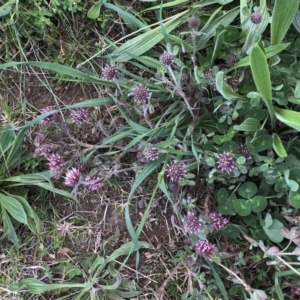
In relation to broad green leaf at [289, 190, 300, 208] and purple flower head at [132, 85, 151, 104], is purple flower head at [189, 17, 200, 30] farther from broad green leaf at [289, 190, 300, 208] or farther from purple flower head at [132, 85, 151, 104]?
broad green leaf at [289, 190, 300, 208]

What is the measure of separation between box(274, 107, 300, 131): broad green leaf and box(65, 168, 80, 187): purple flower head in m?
0.61

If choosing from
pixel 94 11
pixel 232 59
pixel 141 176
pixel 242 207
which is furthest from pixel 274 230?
pixel 94 11

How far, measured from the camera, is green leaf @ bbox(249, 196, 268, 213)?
1527 millimetres

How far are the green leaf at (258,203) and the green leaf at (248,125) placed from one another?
201 mm

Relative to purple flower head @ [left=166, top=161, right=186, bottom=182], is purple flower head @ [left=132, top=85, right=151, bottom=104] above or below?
above

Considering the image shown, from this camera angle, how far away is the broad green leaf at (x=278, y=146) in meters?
1.45

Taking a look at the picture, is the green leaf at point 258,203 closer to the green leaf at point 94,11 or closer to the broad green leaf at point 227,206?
the broad green leaf at point 227,206

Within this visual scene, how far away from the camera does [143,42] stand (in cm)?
169

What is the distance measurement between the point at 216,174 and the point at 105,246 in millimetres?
435

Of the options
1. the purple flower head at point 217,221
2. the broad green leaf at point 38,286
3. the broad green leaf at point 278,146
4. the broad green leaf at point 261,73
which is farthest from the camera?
the broad green leaf at point 38,286

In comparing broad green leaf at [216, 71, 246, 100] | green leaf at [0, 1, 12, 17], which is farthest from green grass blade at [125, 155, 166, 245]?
green leaf at [0, 1, 12, 17]

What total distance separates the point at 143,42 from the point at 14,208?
2.18ft

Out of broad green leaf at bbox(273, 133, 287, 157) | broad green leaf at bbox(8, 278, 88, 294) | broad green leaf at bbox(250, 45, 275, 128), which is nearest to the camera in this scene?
broad green leaf at bbox(250, 45, 275, 128)

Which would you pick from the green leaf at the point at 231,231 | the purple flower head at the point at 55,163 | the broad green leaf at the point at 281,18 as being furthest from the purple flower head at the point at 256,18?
the purple flower head at the point at 55,163
